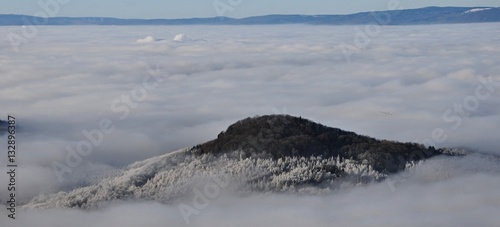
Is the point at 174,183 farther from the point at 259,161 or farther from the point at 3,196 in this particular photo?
the point at 3,196

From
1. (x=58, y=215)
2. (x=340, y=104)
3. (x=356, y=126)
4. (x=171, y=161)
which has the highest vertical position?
(x=340, y=104)

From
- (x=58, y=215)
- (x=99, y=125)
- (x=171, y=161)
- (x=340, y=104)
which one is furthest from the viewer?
(x=340, y=104)

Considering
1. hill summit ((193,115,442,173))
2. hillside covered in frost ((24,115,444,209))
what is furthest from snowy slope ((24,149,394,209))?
hill summit ((193,115,442,173))

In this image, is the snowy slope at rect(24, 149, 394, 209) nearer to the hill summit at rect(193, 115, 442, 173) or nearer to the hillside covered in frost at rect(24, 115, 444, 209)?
the hillside covered in frost at rect(24, 115, 444, 209)

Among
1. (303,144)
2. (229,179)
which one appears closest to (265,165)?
(229,179)

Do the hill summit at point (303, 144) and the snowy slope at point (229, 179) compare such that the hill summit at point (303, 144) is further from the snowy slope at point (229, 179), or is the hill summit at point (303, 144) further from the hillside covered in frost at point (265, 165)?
the snowy slope at point (229, 179)

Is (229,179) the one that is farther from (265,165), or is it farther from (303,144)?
(303,144)

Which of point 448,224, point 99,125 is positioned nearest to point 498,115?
point 99,125

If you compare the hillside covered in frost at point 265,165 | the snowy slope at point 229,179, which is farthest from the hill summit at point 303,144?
the snowy slope at point 229,179
